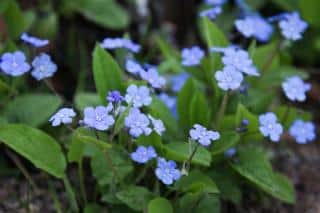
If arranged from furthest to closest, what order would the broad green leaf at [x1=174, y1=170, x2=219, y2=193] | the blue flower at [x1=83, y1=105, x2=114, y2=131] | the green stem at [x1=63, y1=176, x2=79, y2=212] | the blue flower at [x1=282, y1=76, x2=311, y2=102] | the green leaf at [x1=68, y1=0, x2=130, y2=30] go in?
the green leaf at [x1=68, y1=0, x2=130, y2=30]
the blue flower at [x1=282, y1=76, x2=311, y2=102]
the green stem at [x1=63, y1=176, x2=79, y2=212]
the broad green leaf at [x1=174, y1=170, x2=219, y2=193]
the blue flower at [x1=83, y1=105, x2=114, y2=131]

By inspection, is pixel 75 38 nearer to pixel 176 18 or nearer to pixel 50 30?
pixel 50 30

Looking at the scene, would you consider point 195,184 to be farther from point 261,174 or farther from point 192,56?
point 192,56

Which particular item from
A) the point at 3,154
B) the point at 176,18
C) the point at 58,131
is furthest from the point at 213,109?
the point at 176,18

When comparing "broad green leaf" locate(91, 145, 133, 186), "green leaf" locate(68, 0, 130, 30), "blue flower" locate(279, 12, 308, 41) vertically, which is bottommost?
"broad green leaf" locate(91, 145, 133, 186)

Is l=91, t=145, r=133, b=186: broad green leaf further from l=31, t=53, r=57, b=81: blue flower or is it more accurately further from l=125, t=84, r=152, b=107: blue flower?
l=31, t=53, r=57, b=81: blue flower

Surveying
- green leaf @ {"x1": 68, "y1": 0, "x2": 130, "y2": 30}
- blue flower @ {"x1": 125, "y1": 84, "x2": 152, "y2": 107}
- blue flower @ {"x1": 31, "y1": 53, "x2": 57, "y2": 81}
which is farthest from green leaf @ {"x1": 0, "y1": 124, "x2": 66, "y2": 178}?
green leaf @ {"x1": 68, "y1": 0, "x2": 130, "y2": 30}
